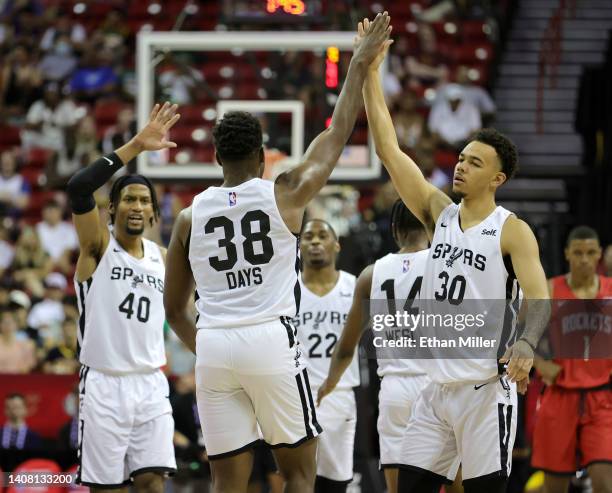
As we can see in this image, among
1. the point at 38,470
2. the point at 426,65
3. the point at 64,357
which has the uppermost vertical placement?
the point at 426,65

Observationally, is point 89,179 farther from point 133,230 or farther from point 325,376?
point 325,376

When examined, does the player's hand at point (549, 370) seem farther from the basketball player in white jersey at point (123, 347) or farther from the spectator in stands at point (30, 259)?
the spectator in stands at point (30, 259)

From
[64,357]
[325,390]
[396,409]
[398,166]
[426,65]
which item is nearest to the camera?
[398,166]

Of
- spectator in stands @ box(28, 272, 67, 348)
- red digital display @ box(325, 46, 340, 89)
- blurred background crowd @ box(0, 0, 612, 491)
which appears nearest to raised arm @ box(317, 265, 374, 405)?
blurred background crowd @ box(0, 0, 612, 491)

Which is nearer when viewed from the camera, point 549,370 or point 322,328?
point 549,370

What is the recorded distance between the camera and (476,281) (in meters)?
6.14

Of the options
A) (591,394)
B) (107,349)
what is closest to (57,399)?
(107,349)

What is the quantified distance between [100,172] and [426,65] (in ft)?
39.2

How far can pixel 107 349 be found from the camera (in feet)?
23.4

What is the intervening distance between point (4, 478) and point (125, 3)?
12027 millimetres

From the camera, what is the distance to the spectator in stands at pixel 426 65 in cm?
1760

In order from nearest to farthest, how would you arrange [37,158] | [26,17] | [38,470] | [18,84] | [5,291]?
[38,470] → [5,291] → [37,158] → [18,84] → [26,17]

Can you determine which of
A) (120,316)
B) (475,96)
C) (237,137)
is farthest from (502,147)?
(475,96)

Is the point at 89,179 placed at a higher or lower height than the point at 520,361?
higher
